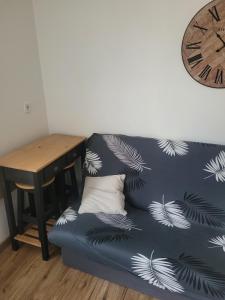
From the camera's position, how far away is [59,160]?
84.0 inches

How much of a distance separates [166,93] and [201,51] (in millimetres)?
415

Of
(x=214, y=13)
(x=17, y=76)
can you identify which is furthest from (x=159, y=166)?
(x=17, y=76)

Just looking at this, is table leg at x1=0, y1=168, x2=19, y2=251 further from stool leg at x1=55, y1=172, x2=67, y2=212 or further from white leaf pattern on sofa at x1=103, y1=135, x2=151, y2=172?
white leaf pattern on sofa at x1=103, y1=135, x2=151, y2=172

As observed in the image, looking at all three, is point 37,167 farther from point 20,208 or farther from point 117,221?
point 117,221

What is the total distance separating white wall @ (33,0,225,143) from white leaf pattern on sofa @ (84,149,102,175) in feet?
1.09

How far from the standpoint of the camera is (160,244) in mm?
1663

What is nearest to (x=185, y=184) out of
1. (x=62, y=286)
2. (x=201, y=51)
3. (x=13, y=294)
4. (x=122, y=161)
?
(x=122, y=161)

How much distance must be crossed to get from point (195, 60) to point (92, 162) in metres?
1.21

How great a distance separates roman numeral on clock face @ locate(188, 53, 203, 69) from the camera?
1.97m

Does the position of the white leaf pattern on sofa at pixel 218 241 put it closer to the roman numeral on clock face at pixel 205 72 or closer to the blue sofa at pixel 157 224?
the blue sofa at pixel 157 224

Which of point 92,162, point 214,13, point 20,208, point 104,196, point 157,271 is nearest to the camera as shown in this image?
point 157,271

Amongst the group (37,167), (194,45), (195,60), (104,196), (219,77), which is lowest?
(104,196)

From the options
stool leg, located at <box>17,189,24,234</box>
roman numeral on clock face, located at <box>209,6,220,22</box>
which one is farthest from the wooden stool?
roman numeral on clock face, located at <box>209,6,220,22</box>

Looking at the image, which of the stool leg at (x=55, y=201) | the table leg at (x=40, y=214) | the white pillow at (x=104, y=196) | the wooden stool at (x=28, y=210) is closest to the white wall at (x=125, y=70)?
the white pillow at (x=104, y=196)
